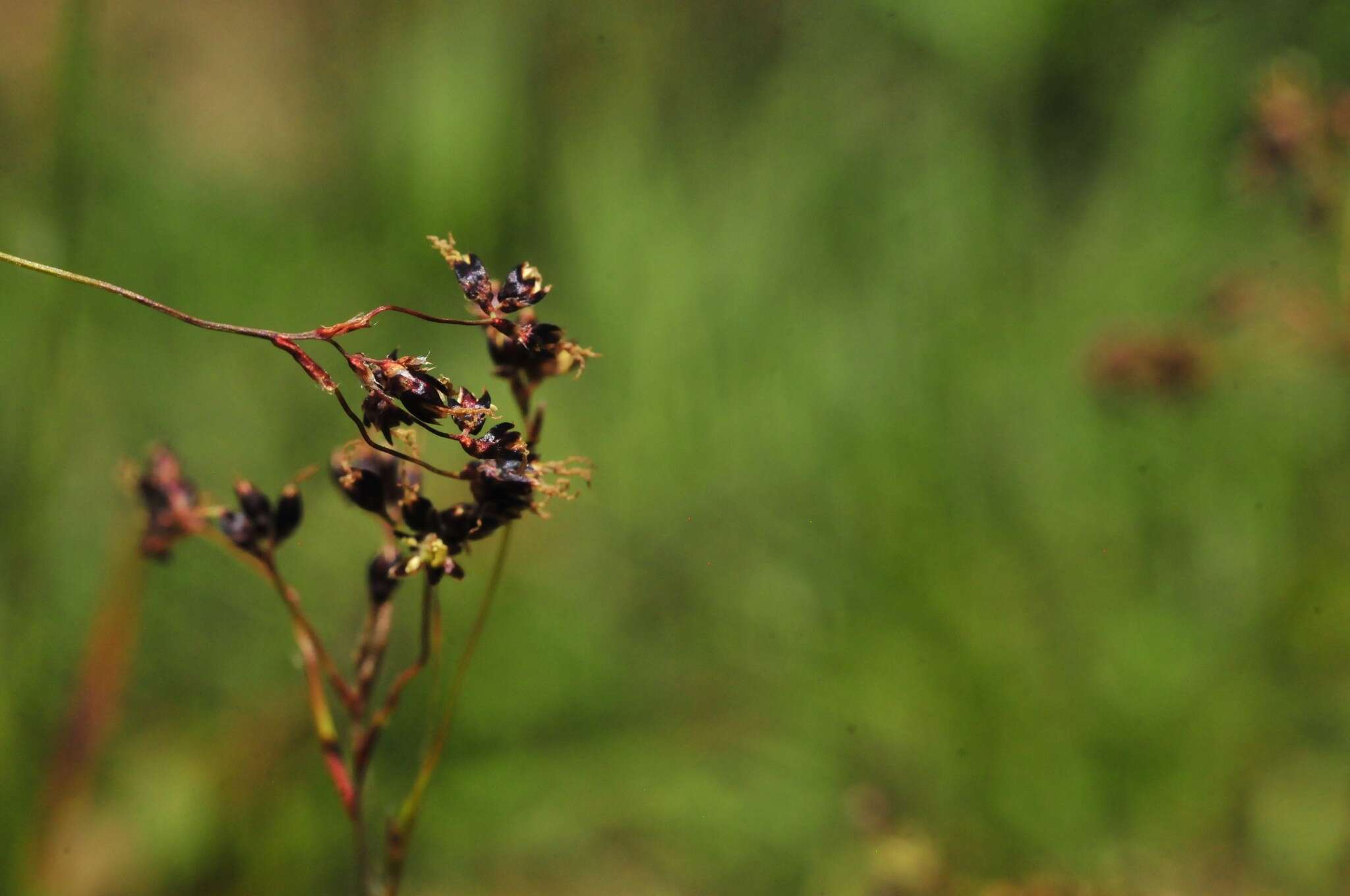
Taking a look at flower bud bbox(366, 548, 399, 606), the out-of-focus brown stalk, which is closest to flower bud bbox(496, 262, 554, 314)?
flower bud bbox(366, 548, 399, 606)

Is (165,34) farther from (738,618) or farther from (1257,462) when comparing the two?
(1257,462)

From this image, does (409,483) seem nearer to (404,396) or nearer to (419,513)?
(419,513)

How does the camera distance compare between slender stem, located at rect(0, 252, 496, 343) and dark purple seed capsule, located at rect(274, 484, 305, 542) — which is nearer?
slender stem, located at rect(0, 252, 496, 343)

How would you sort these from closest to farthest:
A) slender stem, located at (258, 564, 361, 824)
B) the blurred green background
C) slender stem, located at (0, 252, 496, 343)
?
slender stem, located at (0, 252, 496, 343)
slender stem, located at (258, 564, 361, 824)
the blurred green background

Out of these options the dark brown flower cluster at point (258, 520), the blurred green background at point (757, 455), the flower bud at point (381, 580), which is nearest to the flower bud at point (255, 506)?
the dark brown flower cluster at point (258, 520)

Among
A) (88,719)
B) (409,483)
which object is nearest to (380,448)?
(409,483)

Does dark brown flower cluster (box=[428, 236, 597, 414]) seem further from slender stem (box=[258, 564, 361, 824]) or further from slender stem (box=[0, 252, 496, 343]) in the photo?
slender stem (box=[258, 564, 361, 824])
